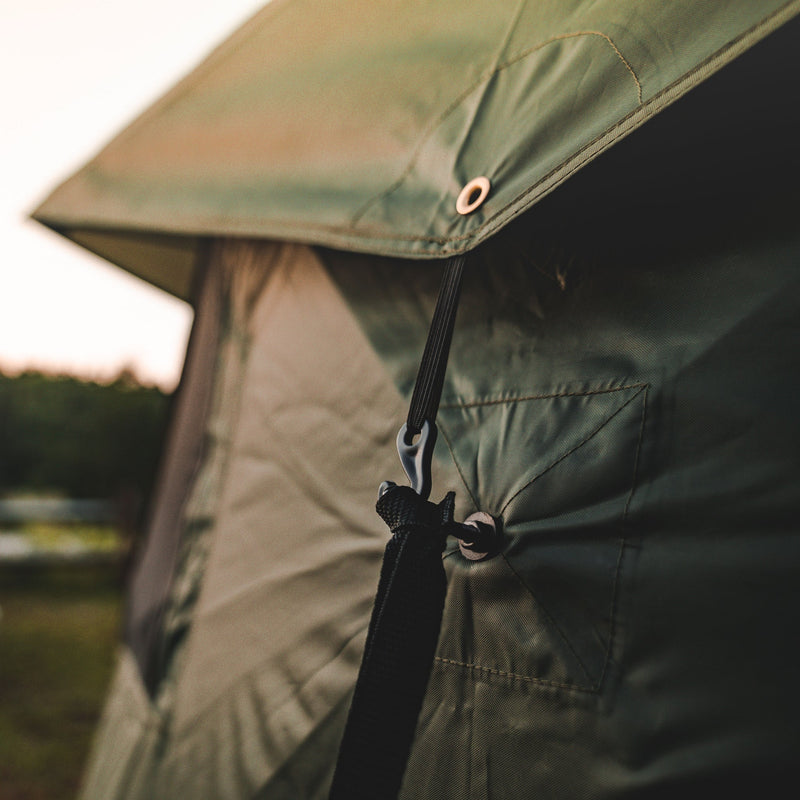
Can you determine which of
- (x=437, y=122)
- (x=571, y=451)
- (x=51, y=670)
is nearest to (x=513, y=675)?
(x=571, y=451)

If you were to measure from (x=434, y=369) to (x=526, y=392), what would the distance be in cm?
11

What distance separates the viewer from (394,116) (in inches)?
30.7

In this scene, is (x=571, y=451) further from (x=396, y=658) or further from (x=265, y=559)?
(x=265, y=559)

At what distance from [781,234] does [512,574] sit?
0.32 meters

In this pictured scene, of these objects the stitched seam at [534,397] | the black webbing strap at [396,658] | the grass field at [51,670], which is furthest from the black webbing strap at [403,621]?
the grass field at [51,670]

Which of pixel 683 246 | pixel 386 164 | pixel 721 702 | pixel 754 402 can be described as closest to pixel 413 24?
pixel 386 164

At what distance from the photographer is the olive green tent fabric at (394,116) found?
1.79 ft

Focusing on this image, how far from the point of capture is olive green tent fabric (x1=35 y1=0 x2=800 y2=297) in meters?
0.54

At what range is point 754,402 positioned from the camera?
51cm

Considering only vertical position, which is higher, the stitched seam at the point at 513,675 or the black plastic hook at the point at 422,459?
the black plastic hook at the point at 422,459

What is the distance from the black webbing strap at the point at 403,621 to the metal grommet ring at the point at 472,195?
82mm

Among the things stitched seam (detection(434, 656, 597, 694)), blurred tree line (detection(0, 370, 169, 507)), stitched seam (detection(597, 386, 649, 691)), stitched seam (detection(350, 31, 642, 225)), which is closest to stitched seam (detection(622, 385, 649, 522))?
stitched seam (detection(597, 386, 649, 691))

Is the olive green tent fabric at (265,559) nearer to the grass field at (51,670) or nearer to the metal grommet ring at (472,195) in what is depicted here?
the metal grommet ring at (472,195)

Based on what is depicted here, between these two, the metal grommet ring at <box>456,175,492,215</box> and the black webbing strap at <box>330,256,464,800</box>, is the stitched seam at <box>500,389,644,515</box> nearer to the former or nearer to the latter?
the black webbing strap at <box>330,256,464,800</box>
